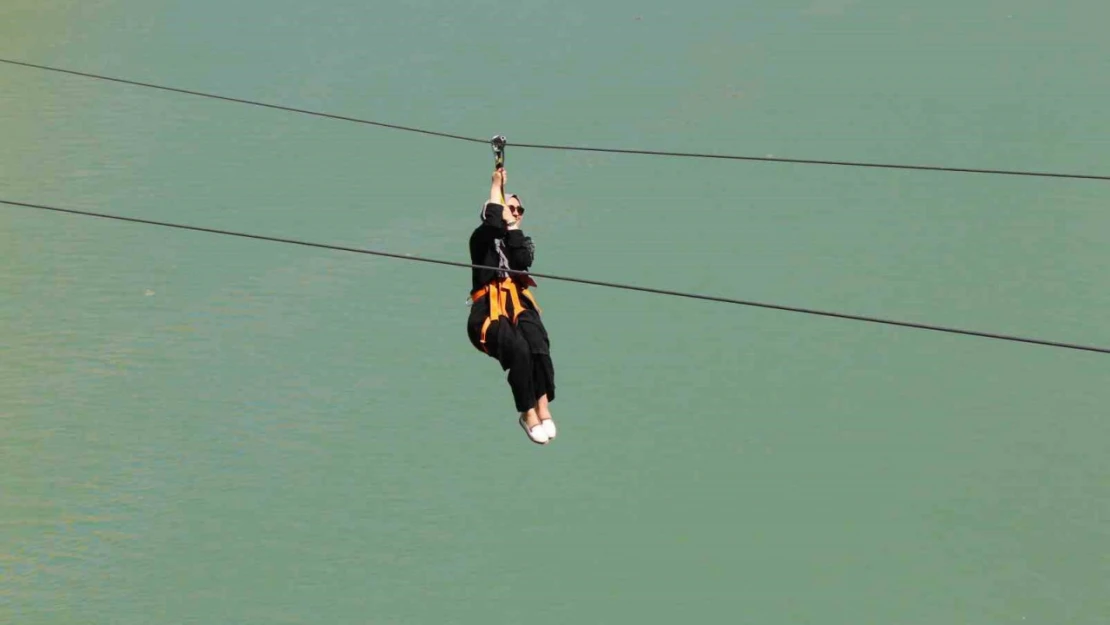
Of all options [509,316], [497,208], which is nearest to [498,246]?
[497,208]

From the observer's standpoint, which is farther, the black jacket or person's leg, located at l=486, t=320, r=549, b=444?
the black jacket

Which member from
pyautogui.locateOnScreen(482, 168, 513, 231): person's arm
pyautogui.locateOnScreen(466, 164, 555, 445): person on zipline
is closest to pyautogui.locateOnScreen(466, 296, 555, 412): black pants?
pyautogui.locateOnScreen(466, 164, 555, 445): person on zipline

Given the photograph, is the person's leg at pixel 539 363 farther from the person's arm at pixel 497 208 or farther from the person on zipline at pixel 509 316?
the person's arm at pixel 497 208

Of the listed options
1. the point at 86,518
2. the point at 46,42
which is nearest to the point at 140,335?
the point at 86,518

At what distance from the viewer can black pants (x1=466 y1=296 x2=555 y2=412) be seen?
6004mm

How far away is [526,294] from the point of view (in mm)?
6234

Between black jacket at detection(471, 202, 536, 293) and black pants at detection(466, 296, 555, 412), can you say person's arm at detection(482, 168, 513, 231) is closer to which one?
black jacket at detection(471, 202, 536, 293)

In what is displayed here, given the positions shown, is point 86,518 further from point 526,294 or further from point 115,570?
point 526,294

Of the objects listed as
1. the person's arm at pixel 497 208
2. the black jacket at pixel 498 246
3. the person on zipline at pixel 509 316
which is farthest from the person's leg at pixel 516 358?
the person's arm at pixel 497 208

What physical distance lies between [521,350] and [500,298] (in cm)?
25

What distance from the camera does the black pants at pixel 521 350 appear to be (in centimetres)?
600

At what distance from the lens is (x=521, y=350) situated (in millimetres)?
6000

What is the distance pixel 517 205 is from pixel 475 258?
0.94 feet

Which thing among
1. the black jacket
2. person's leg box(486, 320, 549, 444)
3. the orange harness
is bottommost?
person's leg box(486, 320, 549, 444)
